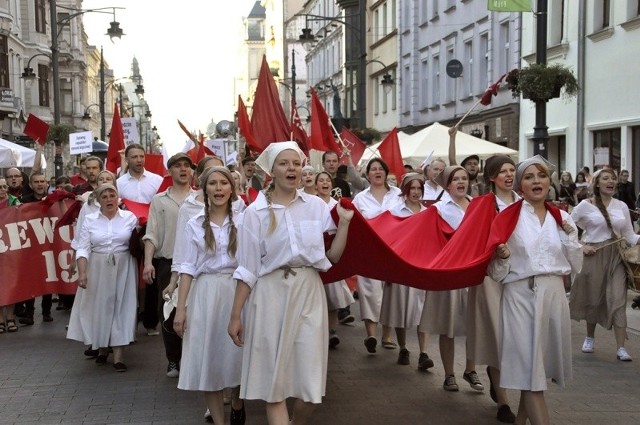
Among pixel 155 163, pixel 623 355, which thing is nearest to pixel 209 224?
pixel 623 355

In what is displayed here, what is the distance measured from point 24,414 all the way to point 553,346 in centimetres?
428

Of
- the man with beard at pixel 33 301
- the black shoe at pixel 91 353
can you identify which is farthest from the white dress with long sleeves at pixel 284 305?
the man with beard at pixel 33 301

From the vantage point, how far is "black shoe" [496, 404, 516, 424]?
7184 millimetres

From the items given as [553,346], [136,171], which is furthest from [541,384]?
[136,171]

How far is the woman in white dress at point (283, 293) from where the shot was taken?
5.65 m

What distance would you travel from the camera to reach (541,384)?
6039 mm

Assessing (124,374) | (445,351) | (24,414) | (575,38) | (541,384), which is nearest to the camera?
(541,384)

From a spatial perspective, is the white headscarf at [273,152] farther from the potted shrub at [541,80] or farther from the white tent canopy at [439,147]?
the white tent canopy at [439,147]

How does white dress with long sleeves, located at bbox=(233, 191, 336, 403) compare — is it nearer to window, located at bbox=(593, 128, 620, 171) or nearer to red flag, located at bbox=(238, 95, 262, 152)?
red flag, located at bbox=(238, 95, 262, 152)

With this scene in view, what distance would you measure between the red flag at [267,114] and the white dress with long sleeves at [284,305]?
7.60m

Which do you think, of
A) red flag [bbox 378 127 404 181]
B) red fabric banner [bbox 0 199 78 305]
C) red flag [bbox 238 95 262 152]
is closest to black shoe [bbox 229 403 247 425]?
red fabric banner [bbox 0 199 78 305]

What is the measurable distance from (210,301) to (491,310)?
2135mm

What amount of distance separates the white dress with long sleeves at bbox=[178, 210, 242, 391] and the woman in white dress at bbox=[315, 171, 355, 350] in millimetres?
3486

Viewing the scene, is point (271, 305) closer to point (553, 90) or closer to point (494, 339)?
point (494, 339)
